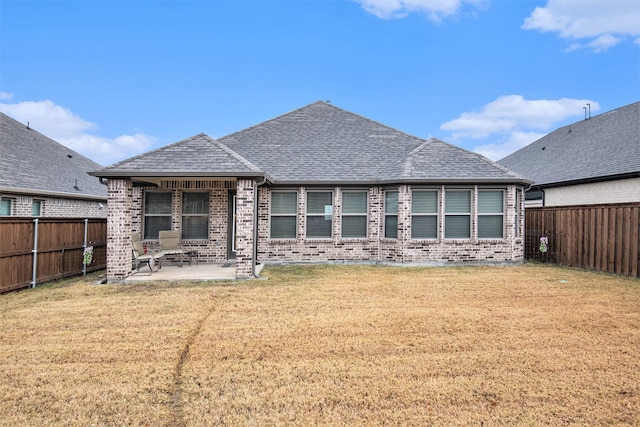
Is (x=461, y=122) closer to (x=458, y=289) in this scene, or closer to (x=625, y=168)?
(x=625, y=168)

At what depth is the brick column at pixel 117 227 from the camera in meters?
8.30

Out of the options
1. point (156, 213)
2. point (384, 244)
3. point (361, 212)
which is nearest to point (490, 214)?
point (384, 244)

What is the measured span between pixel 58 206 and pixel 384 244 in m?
13.0

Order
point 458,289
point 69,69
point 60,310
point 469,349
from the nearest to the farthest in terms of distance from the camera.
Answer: point 469,349 → point 60,310 → point 458,289 → point 69,69

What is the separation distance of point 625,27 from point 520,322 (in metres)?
18.2

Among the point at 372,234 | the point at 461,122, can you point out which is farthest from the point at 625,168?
the point at 461,122

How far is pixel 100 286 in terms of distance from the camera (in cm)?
794

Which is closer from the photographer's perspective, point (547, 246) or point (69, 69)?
point (547, 246)

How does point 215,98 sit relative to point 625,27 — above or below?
below

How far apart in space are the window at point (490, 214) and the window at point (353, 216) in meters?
3.78

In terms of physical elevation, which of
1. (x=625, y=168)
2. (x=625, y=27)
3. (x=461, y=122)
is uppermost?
(x=461, y=122)

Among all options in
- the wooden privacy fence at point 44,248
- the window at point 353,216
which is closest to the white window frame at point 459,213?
the window at point 353,216

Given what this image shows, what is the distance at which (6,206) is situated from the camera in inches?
438

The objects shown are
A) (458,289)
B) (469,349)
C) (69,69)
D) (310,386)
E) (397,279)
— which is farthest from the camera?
(69,69)
